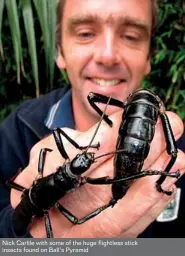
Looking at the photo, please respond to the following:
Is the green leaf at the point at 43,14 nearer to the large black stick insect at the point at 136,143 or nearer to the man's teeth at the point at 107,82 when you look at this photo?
the man's teeth at the point at 107,82

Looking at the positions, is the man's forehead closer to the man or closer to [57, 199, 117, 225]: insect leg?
the man

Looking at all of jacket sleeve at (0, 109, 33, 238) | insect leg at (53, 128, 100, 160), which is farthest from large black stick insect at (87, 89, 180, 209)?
jacket sleeve at (0, 109, 33, 238)

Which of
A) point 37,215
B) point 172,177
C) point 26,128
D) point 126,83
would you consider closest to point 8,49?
point 26,128

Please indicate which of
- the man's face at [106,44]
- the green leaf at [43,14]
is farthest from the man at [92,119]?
the green leaf at [43,14]

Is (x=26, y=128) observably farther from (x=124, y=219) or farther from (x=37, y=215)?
(x=124, y=219)

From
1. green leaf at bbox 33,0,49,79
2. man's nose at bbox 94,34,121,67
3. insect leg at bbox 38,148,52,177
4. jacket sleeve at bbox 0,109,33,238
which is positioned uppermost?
green leaf at bbox 33,0,49,79

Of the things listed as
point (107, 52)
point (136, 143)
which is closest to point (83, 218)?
point (136, 143)
